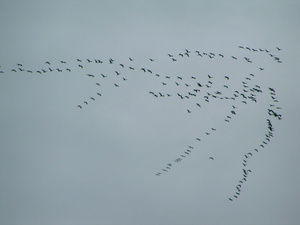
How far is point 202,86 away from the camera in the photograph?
26.8m

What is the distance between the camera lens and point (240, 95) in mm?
28375

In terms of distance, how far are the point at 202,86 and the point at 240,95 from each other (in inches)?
148
